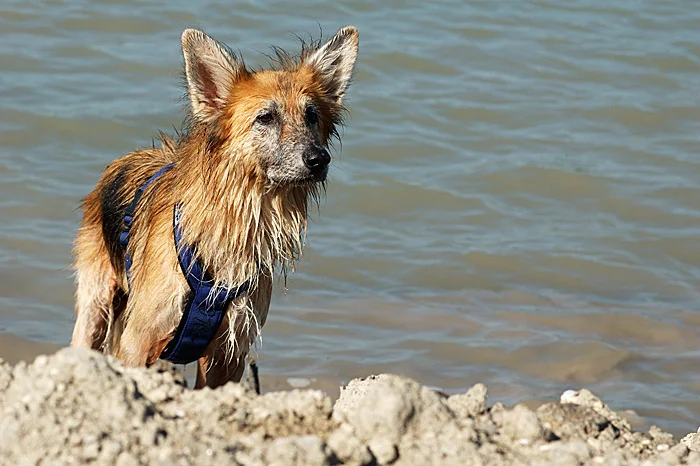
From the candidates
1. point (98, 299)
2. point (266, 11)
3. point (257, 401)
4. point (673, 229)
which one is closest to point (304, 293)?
point (98, 299)

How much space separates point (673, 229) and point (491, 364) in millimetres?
2951

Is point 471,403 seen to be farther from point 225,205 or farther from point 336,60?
point 336,60

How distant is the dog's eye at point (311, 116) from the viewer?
5516 mm

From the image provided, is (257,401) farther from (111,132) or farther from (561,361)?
(111,132)

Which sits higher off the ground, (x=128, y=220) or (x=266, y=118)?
(x=266, y=118)

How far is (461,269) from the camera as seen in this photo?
891 centimetres

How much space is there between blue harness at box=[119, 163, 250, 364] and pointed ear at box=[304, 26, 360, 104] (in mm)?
1107

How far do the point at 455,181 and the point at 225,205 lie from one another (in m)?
5.15

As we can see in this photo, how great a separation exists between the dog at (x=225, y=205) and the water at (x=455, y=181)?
6.43 feet

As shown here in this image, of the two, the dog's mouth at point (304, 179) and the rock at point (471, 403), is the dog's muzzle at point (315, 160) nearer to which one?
the dog's mouth at point (304, 179)

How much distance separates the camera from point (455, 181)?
10.3 meters

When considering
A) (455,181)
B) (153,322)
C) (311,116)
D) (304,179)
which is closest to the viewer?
(153,322)

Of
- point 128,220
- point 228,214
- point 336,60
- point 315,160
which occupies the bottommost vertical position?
point 128,220

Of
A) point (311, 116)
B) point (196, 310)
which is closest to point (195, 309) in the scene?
point (196, 310)
